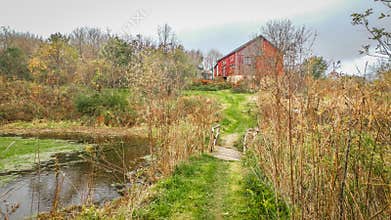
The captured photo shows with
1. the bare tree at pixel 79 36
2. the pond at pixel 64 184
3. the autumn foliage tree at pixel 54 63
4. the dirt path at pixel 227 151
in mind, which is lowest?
the pond at pixel 64 184

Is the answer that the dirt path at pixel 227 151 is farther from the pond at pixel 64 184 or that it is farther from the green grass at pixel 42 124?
the green grass at pixel 42 124

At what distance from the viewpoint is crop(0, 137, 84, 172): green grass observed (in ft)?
26.4

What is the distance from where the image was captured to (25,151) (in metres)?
9.91

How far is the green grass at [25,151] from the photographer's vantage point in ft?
26.4

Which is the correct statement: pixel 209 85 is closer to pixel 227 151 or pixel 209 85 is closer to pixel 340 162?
pixel 227 151

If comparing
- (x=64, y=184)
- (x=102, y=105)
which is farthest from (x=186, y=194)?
(x=102, y=105)

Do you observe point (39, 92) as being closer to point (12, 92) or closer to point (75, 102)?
point (12, 92)

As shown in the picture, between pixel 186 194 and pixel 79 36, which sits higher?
pixel 79 36

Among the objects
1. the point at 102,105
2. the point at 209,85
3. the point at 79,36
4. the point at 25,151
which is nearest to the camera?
the point at 25,151

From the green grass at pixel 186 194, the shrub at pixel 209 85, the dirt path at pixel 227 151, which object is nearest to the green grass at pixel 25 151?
the green grass at pixel 186 194

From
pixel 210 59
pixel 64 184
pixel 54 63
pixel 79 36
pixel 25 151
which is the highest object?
pixel 79 36

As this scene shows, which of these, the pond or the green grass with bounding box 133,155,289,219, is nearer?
the green grass with bounding box 133,155,289,219

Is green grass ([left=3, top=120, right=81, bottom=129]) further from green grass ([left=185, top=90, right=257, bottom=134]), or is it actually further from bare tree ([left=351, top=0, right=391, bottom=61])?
bare tree ([left=351, top=0, right=391, bottom=61])

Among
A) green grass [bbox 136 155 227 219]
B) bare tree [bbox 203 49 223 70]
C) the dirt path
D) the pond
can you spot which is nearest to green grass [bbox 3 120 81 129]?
the pond
